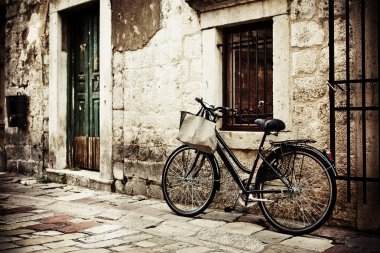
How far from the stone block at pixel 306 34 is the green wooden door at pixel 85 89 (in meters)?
3.73

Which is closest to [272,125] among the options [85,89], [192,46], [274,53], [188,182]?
[274,53]

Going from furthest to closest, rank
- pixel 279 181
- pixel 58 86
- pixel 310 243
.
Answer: pixel 58 86, pixel 279 181, pixel 310 243

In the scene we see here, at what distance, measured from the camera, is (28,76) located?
830 centimetres

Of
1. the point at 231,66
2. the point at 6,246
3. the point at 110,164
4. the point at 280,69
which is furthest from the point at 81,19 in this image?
the point at 6,246

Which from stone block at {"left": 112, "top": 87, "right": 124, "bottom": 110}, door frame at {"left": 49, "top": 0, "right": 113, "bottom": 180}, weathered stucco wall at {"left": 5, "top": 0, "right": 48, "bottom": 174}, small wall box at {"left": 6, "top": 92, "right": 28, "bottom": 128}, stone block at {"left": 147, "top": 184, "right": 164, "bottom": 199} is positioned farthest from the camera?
small wall box at {"left": 6, "top": 92, "right": 28, "bottom": 128}

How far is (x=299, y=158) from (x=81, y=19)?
4.92 m

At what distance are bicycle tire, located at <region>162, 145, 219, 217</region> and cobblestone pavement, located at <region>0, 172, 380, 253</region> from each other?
150 mm

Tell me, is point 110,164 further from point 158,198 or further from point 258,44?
point 258,44

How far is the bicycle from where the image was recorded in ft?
12.8

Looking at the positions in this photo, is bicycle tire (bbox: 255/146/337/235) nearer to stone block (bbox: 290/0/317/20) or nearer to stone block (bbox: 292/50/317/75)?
stone block (bbox: 292/50/317/75)

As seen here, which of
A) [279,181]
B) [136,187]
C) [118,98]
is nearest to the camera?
[279,181]

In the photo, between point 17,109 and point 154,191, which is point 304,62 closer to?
point 154,191

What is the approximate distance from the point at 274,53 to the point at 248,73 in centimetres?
46

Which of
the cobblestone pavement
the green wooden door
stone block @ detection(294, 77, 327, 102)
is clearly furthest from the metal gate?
the green wooden door
